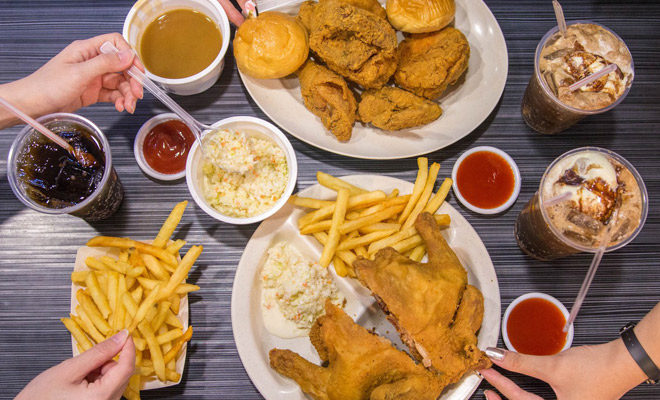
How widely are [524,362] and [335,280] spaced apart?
110 centimetres

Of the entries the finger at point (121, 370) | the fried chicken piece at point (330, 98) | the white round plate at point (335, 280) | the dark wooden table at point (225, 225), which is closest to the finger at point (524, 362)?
the white round plate at point (335, 280)

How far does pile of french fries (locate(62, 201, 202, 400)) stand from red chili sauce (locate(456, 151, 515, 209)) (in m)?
1.61

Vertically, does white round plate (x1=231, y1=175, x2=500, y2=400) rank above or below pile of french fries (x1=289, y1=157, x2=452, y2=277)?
below

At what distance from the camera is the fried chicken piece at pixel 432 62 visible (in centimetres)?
280

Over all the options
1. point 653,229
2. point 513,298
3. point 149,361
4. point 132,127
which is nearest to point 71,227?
point 132,127

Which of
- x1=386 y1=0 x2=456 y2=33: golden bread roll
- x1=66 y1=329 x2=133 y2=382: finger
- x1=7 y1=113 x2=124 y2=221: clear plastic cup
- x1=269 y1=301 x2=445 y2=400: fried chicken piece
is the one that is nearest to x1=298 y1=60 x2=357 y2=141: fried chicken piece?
x1=386 y1=0 x2=456 y2=33: golden bread roll

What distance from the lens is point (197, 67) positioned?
2973mm

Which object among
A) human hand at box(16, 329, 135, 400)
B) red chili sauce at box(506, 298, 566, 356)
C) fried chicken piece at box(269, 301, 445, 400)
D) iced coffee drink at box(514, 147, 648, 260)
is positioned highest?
iced coffee drink at box(514, 147, 648, 260)

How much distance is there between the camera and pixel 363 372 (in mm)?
2463

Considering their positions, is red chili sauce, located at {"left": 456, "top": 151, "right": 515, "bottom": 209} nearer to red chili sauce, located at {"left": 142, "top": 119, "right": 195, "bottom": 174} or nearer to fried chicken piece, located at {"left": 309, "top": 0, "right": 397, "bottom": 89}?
fried chicken piece, located at {"left": 309, "top": 0, "right": 397, "bottom": 89}

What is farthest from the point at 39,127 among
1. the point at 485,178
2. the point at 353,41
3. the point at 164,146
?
the point at 485,178

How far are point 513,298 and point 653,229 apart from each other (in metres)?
1.00

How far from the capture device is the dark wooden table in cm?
298

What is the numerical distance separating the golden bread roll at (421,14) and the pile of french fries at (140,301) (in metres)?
1.62
